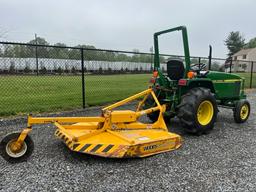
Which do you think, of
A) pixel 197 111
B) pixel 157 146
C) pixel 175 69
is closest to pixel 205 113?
pixel 197 111

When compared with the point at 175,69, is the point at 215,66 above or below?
above

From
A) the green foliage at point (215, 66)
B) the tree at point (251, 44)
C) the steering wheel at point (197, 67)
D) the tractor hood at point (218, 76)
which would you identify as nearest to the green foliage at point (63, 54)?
the steering wheel at point (197, 67)

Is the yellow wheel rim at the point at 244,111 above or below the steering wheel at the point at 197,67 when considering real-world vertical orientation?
below

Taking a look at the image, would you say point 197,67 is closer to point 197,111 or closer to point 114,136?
point 197,111

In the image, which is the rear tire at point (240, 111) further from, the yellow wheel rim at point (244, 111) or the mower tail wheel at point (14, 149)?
the mower tail wheel at point (14, 149)

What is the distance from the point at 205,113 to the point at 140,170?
2417mm

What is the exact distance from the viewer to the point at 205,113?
4867mm

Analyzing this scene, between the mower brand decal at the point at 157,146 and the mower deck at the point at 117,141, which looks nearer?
the mower deck at the point at 117,141

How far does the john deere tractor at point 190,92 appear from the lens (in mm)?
4410

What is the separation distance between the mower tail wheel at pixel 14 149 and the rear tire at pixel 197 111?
272 centimetres

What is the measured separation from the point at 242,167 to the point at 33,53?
7089 millimetres

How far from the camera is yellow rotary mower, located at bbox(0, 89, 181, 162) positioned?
10.3 ft

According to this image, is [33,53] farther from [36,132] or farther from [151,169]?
[151,169]

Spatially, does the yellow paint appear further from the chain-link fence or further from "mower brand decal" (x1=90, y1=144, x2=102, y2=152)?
the chain-link fence
